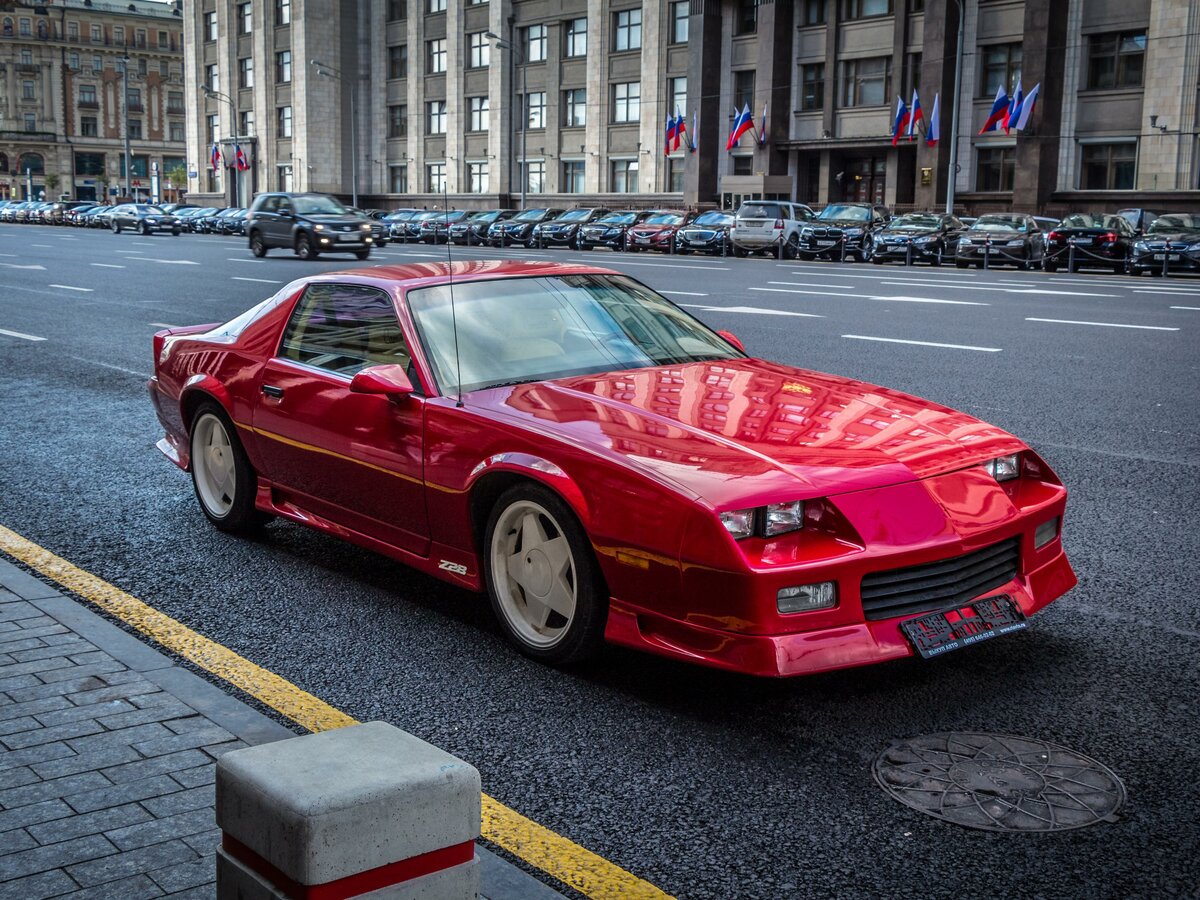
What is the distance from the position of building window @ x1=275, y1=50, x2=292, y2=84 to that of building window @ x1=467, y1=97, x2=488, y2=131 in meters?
A: 16.1

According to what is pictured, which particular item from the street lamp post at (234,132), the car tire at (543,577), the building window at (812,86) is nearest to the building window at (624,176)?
the building window at (812,86)

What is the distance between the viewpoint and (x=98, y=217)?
68.3 meters

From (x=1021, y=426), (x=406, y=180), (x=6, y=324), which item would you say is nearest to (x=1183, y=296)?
(x=1021, y=426)

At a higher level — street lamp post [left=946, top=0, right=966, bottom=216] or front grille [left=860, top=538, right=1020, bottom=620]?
street lamp post [left=946, top=0, right=966, bottom=216]

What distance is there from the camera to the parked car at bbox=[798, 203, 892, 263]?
35875 millimetres

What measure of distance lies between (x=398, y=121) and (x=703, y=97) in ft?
79.8

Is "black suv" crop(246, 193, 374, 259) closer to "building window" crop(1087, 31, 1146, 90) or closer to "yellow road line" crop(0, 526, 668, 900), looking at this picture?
"building window" crop(1087, 31, 1146, 90)

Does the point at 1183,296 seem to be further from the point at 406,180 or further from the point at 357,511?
the point at 406,180

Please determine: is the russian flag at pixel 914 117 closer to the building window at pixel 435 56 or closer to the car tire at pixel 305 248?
the car tire at pixel 305 248

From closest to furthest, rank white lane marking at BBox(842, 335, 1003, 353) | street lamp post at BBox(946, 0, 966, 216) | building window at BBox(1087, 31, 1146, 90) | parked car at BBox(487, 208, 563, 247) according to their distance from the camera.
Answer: white lane marking at BBox(842, 335, 1003, 353) < building window at BBox(1087, 31, 1146, 90) < parked car at BBox(487, 208, 563, 247) < street lamp post at BBox(946, 0, 966, 216)

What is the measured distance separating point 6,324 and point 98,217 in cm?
5624

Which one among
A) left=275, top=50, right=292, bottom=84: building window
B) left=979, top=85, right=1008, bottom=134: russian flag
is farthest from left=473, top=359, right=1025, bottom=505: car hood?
left=275, top=50, right=292, bottom=84: building window

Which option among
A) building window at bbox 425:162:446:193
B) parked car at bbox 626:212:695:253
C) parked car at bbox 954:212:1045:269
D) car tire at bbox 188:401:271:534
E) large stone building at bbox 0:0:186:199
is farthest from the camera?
large stone building at bbox 0:0:186:199

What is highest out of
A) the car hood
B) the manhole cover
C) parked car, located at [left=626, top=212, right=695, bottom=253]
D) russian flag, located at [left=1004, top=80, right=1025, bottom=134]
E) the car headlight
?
russian flag, located at [left=1004, top=80, right=1025, bottom=134]
